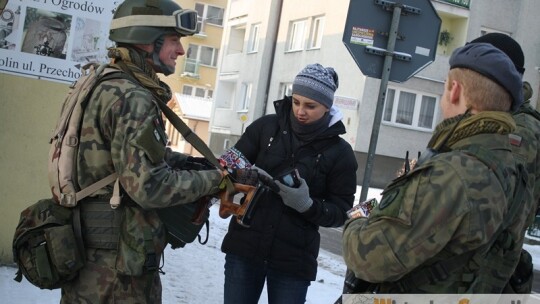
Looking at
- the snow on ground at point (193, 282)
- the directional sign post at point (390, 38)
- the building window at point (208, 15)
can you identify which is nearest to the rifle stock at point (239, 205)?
the snow on ground at point (193, 282)

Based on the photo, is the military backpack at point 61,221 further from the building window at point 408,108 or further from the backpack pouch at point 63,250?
the building window at point 408,108

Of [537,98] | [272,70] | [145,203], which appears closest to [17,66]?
[145,203]

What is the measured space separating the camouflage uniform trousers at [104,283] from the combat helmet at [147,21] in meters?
0.96

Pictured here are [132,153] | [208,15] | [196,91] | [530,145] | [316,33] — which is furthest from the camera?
[196,91]

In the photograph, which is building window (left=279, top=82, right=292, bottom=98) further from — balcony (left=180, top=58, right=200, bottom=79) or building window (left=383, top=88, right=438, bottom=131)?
balcony (left=180, top=58, right=200, bottom=79)

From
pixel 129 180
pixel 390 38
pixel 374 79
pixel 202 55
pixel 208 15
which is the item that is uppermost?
pixel 208 15

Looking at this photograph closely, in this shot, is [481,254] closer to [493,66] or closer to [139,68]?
[493,66]

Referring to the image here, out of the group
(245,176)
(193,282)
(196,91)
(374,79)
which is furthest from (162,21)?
(196,91)

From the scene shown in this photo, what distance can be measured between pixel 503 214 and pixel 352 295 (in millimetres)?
→ 658

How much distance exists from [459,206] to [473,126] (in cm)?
30

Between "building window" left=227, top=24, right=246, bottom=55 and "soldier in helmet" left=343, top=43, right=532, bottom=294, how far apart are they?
115ft

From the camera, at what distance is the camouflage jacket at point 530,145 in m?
3.02

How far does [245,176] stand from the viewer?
343 centimetres

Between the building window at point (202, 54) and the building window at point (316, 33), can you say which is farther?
the building window at point (202, 54)
